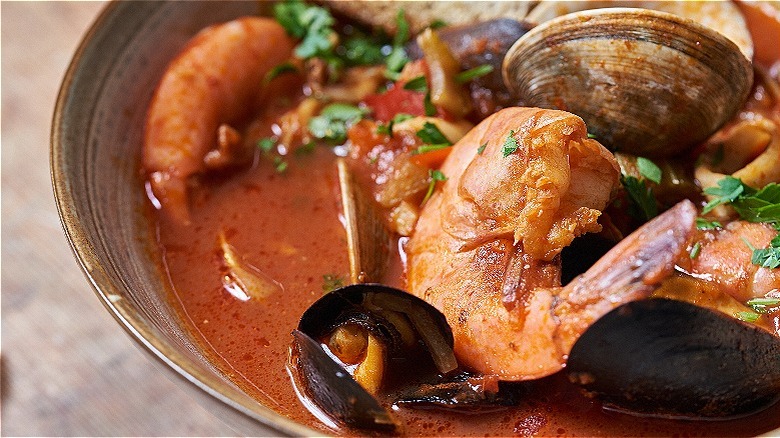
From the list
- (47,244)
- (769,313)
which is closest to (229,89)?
(47,244)

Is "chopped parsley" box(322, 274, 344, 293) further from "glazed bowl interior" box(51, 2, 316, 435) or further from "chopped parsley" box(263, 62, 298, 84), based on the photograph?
"chopped parsley" box(263, 62, 298, 84)

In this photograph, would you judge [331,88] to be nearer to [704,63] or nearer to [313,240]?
[313,240]

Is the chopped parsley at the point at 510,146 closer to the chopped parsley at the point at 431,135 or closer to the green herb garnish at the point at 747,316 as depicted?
the chopped parsley at the point at 431,135

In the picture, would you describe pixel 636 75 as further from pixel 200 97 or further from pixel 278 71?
pixel 200 97

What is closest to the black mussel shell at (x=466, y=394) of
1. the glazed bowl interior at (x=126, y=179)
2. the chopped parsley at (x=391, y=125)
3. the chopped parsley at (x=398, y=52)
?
the glazed bowl interior at (x=126, y=179)

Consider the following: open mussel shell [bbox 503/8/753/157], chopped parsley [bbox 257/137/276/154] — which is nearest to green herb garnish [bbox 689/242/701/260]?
Answer: open mussel shell [bbox 503/8/753/157]

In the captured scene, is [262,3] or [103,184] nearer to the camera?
[103,184]
